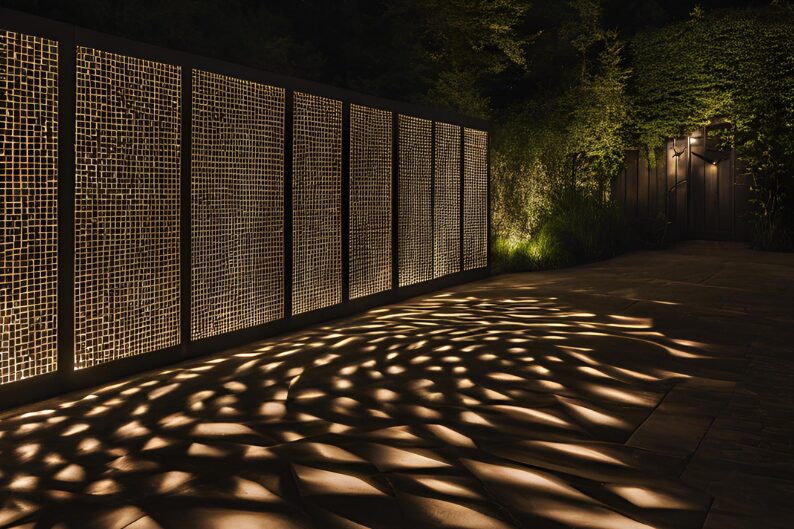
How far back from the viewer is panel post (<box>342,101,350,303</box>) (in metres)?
6.60

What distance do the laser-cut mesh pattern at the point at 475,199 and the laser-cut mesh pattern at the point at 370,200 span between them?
1911 millimetres

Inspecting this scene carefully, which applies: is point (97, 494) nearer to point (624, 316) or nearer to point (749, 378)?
point (749, 378)

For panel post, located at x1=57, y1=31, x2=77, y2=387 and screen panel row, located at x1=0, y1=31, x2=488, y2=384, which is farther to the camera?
panel post, located at x1=57, y1=31, x2=77, y2=387

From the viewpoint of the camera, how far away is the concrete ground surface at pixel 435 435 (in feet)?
7.99

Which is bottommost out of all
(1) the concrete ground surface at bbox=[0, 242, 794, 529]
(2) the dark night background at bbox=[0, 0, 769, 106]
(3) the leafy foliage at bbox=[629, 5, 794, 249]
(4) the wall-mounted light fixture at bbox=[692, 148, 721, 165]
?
(1) the concrete ground surface at bbox=[0, 242, 794, 529]

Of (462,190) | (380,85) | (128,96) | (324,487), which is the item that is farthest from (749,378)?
(380,85)

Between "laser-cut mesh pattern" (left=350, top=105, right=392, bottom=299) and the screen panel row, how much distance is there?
20mm

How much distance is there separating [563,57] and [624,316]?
11.7m

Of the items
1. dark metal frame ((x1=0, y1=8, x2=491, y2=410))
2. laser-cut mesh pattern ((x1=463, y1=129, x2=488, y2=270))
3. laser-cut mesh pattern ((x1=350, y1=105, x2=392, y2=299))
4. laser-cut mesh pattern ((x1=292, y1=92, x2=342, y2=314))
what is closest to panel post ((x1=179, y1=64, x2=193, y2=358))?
dark metal frame ((x1=0, y1=8, x2=491, y2=410))

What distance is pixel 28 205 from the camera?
379 centimetres

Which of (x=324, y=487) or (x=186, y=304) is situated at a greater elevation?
(x=186, y=304)

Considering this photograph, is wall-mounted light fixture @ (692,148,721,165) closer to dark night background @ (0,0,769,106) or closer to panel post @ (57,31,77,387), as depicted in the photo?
dark night background @ (0,0,769,106)

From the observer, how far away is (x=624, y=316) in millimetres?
→ 6293

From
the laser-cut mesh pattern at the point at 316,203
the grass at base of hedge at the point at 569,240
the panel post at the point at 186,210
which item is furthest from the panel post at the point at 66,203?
the grass at base of hedge at the point at 569,240
